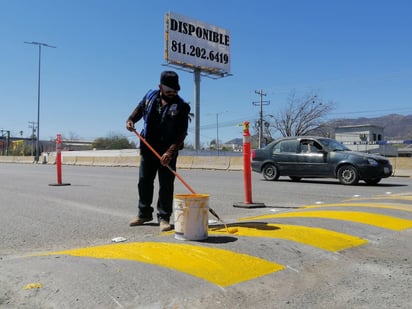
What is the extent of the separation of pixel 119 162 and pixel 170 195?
27.8m

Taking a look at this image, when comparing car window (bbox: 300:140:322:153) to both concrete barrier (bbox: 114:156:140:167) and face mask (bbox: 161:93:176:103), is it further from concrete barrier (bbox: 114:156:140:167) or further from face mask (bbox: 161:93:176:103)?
concrete barrier (bbox: 114:156:140:167)

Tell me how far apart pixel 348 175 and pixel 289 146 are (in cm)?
215

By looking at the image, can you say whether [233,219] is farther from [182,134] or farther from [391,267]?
[391,267]

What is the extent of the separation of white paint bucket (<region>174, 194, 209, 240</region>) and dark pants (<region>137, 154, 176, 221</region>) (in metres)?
1.06

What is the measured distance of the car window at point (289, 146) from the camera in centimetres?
1362

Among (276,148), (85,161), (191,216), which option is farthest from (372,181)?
(85,161)

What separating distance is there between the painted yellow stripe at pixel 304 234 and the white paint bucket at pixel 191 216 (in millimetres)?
540

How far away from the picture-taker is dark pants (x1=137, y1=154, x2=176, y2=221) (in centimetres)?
534

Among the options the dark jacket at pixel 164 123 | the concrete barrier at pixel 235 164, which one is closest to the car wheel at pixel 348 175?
the dark jacket at pixel 164 123

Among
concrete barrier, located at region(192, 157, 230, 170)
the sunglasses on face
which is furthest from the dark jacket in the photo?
concrete barrier, located at region(192, 157, 230, 170)

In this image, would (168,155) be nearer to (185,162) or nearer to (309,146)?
(309,146)

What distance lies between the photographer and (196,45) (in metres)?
46.1

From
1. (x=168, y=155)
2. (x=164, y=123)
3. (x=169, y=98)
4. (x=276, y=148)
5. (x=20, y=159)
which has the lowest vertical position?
(x=20, y=159)

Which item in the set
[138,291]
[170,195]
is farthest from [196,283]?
[170,195]
